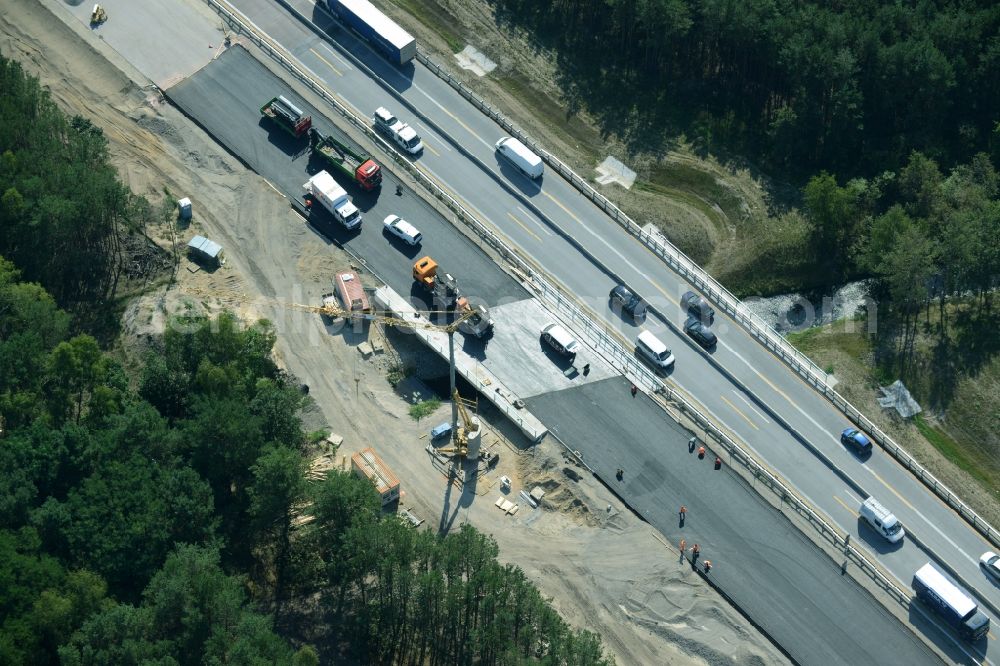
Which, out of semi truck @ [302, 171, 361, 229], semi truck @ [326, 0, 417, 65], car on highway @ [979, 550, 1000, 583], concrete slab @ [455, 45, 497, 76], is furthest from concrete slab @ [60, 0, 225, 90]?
car on highway @ [979, 550, 1000, 583]

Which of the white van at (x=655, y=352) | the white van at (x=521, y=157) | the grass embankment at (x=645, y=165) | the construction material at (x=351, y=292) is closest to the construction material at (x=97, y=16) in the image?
the grass embankment at (x=645, y=165)

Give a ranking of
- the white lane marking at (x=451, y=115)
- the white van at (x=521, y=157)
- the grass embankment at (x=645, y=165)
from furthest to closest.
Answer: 1. the white lane marking at (x=451, y=115)
2. the grass embankment at (x=645, y=165)
3. the white van at (x=521, y=157)

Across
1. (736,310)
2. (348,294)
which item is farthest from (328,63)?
(736,310)

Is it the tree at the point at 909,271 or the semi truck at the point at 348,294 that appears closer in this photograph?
the semi truck at the point at 348,294

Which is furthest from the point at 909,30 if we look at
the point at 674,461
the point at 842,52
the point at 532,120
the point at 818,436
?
the point at 674,461

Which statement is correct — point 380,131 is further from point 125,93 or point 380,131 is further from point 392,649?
point 392,649

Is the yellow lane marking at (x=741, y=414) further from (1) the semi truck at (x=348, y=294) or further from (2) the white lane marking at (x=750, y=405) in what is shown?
(1) the semi truck at (x=348, y=294)

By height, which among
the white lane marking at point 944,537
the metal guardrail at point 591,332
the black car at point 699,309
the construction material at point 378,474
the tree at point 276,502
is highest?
the black car at point 699,309

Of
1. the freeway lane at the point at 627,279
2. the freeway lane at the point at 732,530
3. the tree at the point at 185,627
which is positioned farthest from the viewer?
the freeway lane at the point at 627,279
